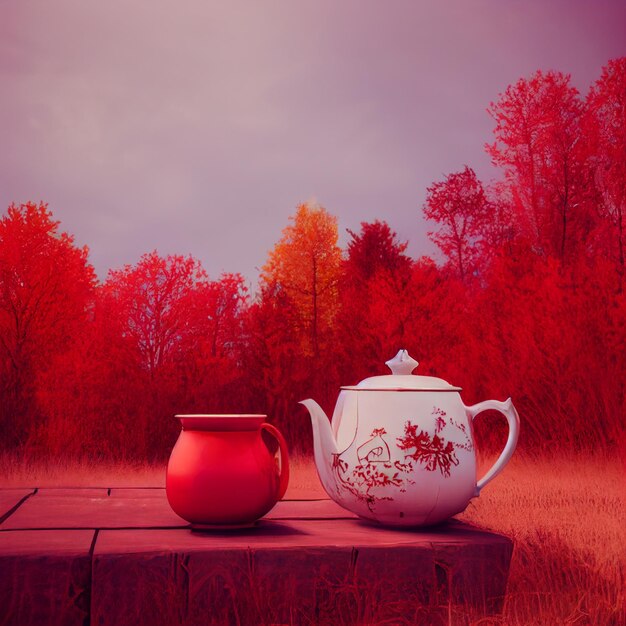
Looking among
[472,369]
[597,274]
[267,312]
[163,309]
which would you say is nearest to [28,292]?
[163,309]

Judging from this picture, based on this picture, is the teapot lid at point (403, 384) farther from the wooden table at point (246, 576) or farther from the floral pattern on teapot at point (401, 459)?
the wooden table at point (246, 576)

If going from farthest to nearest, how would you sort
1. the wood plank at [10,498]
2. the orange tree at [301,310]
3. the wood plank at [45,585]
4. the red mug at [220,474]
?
1. the orange tree at [301,310]
2. the wood plank at [10,498]
3. the red mug at [220,474]
4. the wood plank at [45,585]

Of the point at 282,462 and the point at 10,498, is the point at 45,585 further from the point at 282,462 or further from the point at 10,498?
the point at 10,498

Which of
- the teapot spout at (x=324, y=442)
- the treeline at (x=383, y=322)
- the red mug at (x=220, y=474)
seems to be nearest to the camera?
the red mug at (x=220, y=474)

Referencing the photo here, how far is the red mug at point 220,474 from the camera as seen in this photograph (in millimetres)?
1208

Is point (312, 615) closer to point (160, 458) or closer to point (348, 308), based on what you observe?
point (160, 458)

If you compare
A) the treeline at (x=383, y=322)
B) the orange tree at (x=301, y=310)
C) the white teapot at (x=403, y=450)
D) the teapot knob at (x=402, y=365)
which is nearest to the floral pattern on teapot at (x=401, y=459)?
the white teapot at (x=403, y=450)

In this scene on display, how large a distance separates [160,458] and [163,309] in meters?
1.90

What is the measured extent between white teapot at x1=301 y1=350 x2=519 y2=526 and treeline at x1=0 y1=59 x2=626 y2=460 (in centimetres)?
412

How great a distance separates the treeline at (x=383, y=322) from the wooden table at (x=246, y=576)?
13.9 feet

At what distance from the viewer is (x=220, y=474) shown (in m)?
1.21

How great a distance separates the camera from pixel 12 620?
103 cm

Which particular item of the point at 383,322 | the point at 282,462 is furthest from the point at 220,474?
the point at 383,322

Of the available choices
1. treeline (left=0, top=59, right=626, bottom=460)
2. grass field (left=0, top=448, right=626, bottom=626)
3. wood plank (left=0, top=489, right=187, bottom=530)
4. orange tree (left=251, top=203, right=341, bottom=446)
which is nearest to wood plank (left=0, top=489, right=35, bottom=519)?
wood plank (left=0, top=489, right=187, bottom=530)
